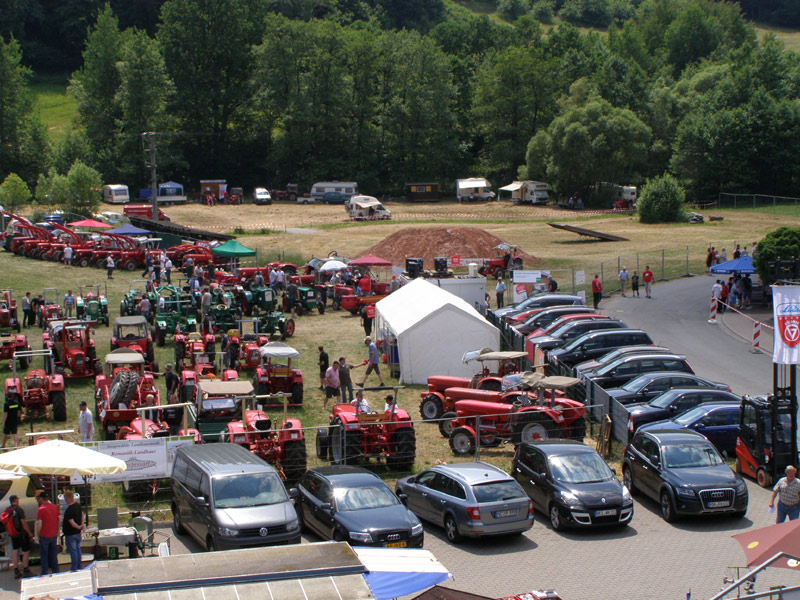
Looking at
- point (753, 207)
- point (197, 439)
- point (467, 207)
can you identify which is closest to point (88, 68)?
point (467, 207)

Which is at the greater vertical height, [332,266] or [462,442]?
[332,266]

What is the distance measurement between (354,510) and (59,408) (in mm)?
10637

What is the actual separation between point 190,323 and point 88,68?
231ft

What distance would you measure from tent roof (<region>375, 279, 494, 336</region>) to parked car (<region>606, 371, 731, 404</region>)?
5.21m

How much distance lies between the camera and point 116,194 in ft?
257

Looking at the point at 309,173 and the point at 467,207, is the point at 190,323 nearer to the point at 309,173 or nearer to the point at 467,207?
the point at 467,207

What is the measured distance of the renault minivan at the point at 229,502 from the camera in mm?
12516

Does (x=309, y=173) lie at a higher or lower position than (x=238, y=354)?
higher

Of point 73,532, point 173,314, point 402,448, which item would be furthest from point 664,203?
point 73,532

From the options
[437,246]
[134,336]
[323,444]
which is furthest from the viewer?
[437,246]

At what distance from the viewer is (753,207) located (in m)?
73.0

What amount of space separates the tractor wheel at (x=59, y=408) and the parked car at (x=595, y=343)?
13.2 meters

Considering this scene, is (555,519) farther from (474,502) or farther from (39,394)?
(39,394)

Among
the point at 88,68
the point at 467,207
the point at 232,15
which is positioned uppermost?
the point at 232,15
